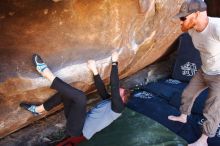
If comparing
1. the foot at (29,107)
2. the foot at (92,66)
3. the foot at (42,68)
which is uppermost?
the foot at (42,68)

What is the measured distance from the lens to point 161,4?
15.3 feet

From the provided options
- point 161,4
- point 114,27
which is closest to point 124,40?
point 114,27

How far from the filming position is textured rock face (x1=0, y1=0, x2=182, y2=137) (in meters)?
3.82

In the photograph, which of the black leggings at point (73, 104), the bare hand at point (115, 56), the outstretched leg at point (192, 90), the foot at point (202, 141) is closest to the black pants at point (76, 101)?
the black leggings at point (73, 104)

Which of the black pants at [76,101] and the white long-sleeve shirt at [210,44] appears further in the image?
the black pants at [76,101]

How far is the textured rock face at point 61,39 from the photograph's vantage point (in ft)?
12.5

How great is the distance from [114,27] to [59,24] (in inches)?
26.7

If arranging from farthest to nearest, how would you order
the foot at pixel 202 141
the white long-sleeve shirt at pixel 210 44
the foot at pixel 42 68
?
1. the foot at pixel 42 68
2. the foot at pixel 202 141
3. the white long-sleeve shirt at pixel 210 44

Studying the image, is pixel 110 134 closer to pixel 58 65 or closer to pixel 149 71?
pixel 58 65

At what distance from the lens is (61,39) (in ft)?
13.3

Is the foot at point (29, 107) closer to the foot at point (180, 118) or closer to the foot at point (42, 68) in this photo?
the foot at point (42, 68)

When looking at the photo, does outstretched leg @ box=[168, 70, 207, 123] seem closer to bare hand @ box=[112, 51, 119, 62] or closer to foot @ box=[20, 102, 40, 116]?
bare hand @ box=[112, 51, 119, 62]

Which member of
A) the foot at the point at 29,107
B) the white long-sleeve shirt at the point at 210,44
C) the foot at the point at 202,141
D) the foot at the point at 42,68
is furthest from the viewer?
the foot at the point at 29,107

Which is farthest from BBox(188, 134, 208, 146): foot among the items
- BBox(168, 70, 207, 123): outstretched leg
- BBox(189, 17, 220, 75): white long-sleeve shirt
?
BBox(189, 17, 220, 75): white long-sleeve shirt
